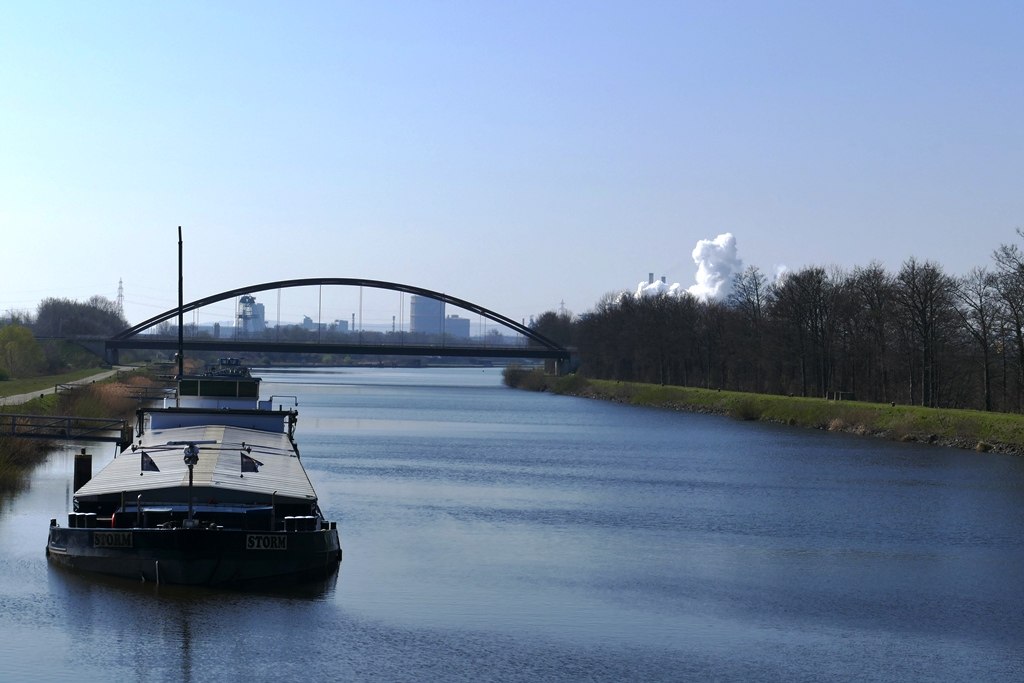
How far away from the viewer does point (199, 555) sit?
21000 millimetres

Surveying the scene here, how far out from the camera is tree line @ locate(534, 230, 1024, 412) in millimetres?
59812

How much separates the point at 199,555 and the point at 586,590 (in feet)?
20.8

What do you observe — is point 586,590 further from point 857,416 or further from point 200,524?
point 857,416

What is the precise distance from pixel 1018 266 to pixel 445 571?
39910 mm

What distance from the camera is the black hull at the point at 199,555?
68.8 feet

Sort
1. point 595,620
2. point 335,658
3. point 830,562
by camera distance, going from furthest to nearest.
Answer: point 830,562
point 595,620
point 335,658

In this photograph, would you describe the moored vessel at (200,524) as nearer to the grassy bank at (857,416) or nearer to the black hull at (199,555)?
the black hull at (199,555)

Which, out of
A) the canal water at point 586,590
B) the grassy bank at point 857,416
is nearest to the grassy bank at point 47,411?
the canal water at point 586,590

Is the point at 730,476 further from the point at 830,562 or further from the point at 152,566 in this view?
the point at 152,566

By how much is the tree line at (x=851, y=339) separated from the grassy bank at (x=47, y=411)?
36457 mm

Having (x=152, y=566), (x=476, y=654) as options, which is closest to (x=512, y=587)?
(x=476, y=654)

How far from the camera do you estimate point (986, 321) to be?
191ft

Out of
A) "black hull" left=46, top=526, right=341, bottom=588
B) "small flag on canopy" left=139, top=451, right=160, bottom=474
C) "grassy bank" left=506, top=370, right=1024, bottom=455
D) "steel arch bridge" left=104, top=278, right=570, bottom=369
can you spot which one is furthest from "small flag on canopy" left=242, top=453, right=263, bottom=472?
"steel arch bridge" left=104, top=278, right=570, bottom=369

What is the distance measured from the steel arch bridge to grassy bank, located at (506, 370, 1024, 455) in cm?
2072
